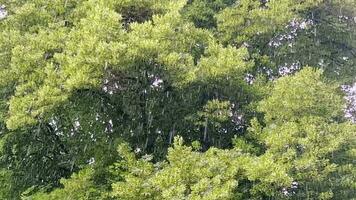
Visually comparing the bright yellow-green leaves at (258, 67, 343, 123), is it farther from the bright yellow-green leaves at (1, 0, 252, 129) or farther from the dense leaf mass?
the bright yellow-green leaves at (1, 0, 252, 129)

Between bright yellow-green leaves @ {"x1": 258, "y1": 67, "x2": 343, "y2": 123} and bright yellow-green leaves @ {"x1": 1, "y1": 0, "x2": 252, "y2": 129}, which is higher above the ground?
bright yellow-green leaves @ {"x1": 1, "y1": 0, "x2": 252, "y2": 129}

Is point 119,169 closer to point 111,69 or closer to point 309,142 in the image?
point 111,69

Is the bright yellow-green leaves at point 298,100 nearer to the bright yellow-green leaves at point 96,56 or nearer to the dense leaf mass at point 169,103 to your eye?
the dense leaf mass at point 169,103

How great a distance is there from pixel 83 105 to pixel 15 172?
9.19 feet

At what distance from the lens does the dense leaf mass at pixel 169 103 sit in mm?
9812

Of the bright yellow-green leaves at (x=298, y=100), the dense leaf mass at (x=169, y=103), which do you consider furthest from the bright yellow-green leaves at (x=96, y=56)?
the bright yellow-green leaves at (x=298, y=100)

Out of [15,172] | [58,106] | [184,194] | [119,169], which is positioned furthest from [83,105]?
[184,194]

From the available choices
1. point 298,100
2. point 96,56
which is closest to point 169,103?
point 96,56

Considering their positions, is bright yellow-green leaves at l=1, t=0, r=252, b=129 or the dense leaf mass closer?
the dense leaf mass

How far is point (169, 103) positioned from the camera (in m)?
12.4

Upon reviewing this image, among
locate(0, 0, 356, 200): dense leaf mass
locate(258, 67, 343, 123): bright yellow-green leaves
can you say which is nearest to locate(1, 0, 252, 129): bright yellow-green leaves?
locate(0, 0, 356, 200): dense leaf mass

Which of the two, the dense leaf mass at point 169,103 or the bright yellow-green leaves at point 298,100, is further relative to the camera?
the bright yellow-green leaves at point 298,100

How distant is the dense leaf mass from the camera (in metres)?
9.81

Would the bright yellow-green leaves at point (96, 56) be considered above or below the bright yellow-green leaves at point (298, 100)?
above
